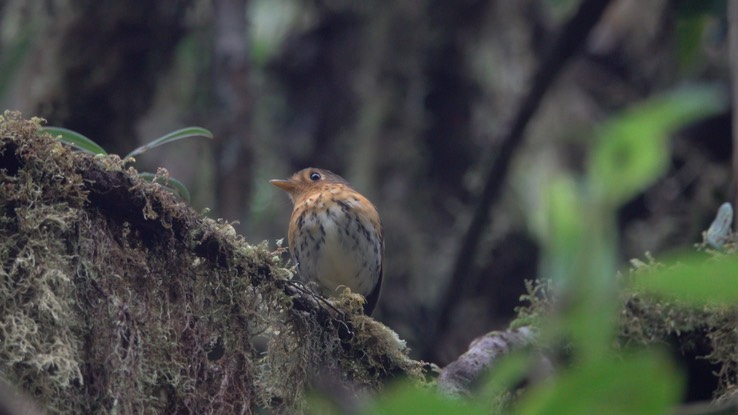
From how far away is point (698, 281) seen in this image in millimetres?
642

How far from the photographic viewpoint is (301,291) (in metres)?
2.54

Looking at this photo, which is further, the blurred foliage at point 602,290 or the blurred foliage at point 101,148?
the blurred foliage at point 101,148

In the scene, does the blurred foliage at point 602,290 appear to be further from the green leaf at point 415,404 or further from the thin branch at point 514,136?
the thin branch at point 514,136

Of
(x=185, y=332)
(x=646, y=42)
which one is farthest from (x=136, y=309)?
(x=646, y=42)

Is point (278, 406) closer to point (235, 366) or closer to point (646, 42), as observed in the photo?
point (235, 366)

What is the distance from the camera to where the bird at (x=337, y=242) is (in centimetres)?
430

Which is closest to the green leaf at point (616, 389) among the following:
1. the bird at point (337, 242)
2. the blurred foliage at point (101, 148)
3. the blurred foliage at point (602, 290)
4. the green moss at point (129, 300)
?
the blurred foliage at point (602, 290)

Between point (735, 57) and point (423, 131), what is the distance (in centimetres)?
400

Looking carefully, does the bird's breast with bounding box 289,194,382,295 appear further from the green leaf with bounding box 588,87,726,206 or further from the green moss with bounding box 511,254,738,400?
the green leaf with bounding box 588,87,726,206

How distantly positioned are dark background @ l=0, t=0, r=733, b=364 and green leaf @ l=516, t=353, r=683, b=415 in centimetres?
396

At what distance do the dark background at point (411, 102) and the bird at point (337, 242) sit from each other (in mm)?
414

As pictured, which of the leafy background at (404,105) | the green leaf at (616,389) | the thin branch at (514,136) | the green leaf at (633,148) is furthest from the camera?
the leafy background at (404,105)

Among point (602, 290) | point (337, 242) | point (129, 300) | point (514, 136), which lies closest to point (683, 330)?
point (514, 136)

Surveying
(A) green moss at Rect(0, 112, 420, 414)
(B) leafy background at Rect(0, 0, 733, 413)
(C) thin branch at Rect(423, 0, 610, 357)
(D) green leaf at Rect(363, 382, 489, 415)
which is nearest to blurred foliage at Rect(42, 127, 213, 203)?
(A) green moss at Rect(0, 112, 420, 414)
